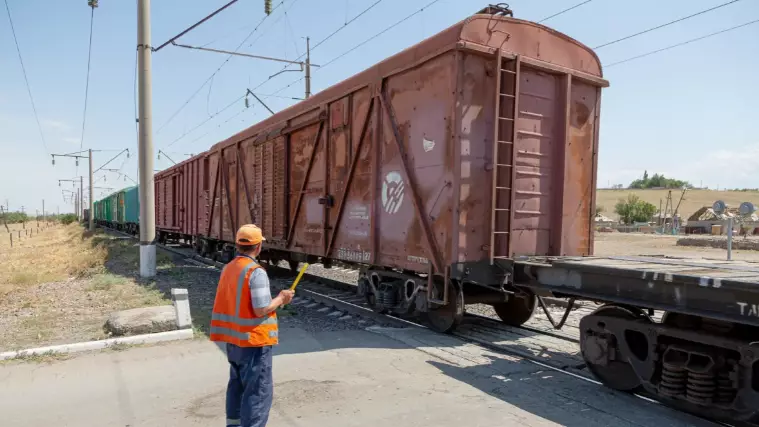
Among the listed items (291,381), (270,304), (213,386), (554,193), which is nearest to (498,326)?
(554,193)

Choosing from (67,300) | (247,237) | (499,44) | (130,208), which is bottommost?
(67,300)

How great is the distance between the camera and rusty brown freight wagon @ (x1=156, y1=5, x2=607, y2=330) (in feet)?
20.6

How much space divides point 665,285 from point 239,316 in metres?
3.28

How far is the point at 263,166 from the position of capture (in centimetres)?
1152

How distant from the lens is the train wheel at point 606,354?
4.69m

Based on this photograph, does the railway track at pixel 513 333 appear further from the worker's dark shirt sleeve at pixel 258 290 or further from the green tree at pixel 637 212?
the green tree at pixel 637 212

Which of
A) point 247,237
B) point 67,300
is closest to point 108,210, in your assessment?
point 67,300

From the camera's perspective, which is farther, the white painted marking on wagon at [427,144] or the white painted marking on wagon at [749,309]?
the white painted marking on wagon at [427,144]

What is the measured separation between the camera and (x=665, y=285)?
4.08m

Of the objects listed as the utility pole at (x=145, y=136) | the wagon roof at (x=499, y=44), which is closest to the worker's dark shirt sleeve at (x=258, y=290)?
the wagon roof at (x=499, y=44)

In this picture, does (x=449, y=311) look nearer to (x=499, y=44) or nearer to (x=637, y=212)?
(x=499, y=44)

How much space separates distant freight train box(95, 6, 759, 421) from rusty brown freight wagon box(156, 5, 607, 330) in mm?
21

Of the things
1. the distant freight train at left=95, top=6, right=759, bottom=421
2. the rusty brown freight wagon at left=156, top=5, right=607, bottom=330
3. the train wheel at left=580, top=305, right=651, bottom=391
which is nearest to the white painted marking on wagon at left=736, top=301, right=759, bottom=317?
the distant freight train at left=95, top=6, right=759, bottom=421

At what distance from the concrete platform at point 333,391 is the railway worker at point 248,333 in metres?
0.76
